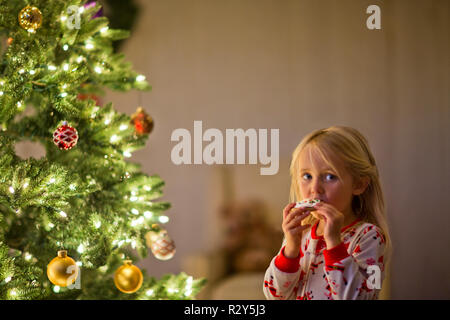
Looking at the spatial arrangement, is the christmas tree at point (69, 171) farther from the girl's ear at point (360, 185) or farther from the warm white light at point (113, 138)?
the girl's ear at point (360, 185)

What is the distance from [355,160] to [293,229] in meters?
0.20

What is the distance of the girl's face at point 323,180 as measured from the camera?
0.96 metres

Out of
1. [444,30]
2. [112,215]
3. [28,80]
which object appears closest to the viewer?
[28,80]

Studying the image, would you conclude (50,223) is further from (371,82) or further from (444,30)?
(444,30)

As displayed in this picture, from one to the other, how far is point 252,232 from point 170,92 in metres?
1.03

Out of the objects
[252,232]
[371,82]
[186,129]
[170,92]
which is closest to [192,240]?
[252,232]

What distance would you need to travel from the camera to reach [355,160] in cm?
98

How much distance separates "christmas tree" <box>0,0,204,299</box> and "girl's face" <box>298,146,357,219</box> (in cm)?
60

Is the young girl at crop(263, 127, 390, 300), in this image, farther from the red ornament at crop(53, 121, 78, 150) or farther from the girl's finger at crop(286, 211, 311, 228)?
the red ornament at crop(53, 121, 78, 150)

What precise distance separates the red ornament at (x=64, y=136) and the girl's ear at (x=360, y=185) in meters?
0.74

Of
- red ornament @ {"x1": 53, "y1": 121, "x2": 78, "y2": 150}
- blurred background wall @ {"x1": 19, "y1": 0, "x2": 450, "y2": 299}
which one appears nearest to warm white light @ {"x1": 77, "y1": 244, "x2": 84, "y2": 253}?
red ornament @ {"x1": 53, "y1": 121, "x2": 78, "y2": 150}

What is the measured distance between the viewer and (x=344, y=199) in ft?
3.22

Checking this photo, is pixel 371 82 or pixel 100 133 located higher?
pixel 371 82

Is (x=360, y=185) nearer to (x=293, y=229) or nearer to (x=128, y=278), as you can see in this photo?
(x=293, y=229)
